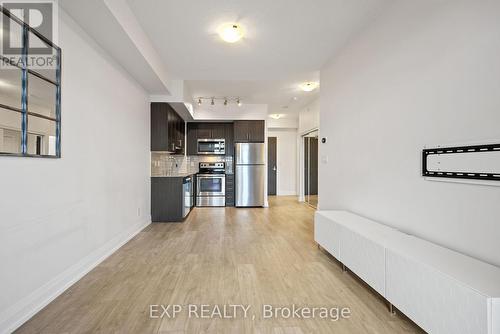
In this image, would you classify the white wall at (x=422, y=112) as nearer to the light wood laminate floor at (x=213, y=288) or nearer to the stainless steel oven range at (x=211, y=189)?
the light wood laminate floor at (x=213, y=288)

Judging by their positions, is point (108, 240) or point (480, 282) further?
point (108, 240)

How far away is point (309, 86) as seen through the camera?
4.91 m

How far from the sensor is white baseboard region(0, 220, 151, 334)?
161 centimetres

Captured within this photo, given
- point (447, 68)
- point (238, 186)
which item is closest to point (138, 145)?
point (238, 186)

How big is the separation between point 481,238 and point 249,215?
13.9ft

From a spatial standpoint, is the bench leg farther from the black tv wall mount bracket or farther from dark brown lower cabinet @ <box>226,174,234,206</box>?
dark brown lower cabinet @ <box>226,174,234,206</box>

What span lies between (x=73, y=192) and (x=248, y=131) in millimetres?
4677

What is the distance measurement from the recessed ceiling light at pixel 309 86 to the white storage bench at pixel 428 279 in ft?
10.7

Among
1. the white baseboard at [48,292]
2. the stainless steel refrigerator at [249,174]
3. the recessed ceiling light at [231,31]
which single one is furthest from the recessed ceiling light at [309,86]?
the white baseboard at [48,292]

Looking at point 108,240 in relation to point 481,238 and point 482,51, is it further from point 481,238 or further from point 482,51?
point 482,51

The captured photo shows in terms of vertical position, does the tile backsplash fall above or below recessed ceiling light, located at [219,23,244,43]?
below

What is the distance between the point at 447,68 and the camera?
5.69ft

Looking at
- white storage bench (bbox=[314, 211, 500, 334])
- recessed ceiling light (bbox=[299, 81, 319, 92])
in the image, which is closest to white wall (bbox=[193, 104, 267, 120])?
recessed ceiling light (bbox=[299, 81, 319, 92])

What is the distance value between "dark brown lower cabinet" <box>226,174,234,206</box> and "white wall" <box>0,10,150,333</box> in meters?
3.05
